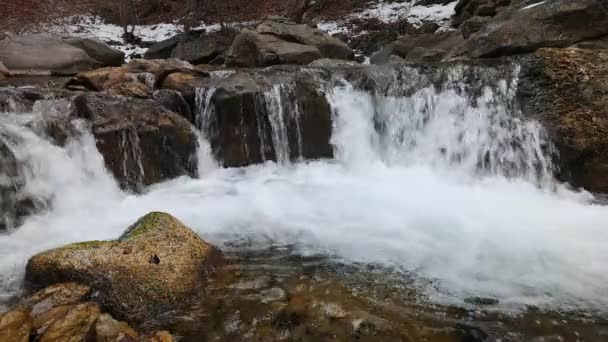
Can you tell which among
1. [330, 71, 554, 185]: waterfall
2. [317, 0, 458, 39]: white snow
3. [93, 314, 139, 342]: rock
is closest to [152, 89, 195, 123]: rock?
[330, 71, 554, 185]: waterfall

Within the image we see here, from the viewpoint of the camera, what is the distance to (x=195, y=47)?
1730cm

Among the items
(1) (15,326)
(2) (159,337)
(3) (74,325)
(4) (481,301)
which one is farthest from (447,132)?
(1) (15,326)

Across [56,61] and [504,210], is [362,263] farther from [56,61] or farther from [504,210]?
[56,61]

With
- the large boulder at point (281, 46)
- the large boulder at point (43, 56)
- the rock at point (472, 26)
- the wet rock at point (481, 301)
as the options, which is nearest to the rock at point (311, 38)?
the large boulder at point (281, 46)

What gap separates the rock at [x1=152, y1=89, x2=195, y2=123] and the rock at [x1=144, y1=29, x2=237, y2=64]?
784 centimetres

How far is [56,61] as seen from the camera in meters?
12.2

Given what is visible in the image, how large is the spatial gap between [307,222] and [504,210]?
2967 mm

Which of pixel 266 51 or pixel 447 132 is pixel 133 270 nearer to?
pixel 447 132

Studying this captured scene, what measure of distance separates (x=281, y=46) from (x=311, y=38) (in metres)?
1.44

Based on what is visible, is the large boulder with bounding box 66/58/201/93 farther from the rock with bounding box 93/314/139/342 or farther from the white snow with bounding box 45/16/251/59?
the white snow with bounding box 45/16/251/59

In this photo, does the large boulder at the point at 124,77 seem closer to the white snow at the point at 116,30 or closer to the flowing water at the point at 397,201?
the flowing water at the point at 397,201

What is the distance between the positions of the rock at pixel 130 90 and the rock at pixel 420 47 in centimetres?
680

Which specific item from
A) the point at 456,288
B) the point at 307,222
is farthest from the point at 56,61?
the point at 456,288

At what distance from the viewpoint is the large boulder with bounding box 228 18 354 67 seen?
41.1 ft
